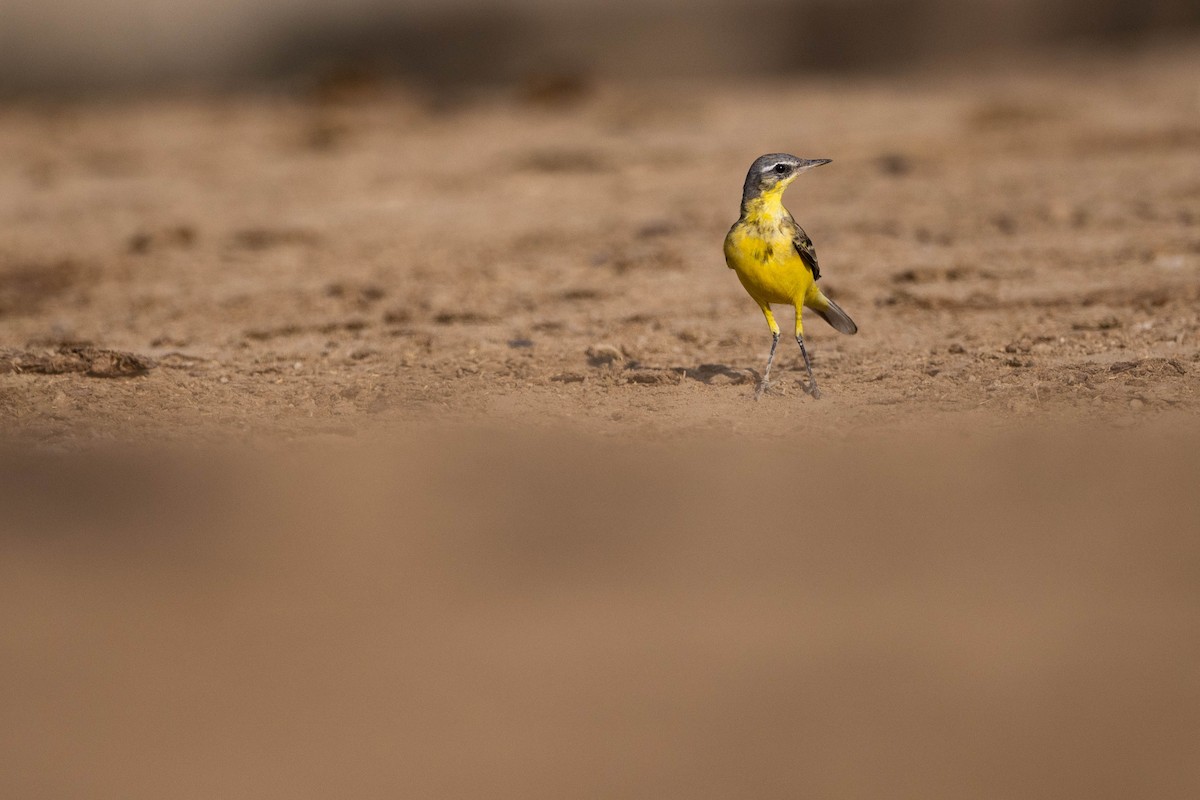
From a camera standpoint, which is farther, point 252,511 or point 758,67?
Answer: point 758,67

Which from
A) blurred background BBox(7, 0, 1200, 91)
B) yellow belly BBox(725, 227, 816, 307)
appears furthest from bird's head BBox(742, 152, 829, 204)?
blurred background BBox(7, 0, 1200, 91)

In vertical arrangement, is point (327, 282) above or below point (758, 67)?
below

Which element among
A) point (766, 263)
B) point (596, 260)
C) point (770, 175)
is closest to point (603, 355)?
point (766, 263)

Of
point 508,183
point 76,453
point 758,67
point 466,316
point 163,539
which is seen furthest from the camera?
point 758,67

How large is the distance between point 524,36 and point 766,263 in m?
25.0

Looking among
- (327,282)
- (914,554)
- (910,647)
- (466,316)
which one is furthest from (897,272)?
(910,647)

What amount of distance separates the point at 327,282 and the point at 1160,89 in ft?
38.4

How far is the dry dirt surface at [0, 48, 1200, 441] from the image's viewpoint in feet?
24.0

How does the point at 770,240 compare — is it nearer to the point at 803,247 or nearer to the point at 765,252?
the point at 765,252

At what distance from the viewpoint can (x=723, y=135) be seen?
15.8 m

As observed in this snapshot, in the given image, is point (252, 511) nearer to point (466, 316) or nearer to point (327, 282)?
point (466, 316)

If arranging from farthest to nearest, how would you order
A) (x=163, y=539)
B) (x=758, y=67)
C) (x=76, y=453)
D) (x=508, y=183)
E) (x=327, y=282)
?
(x=758, y=67) → (x=508, y=183) → (x=327, y=282) → (x=76, y=453) → (x=163, y=539)

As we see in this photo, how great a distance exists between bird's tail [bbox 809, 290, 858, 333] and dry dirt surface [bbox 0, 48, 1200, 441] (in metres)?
0.31

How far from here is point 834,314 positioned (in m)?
7.64
